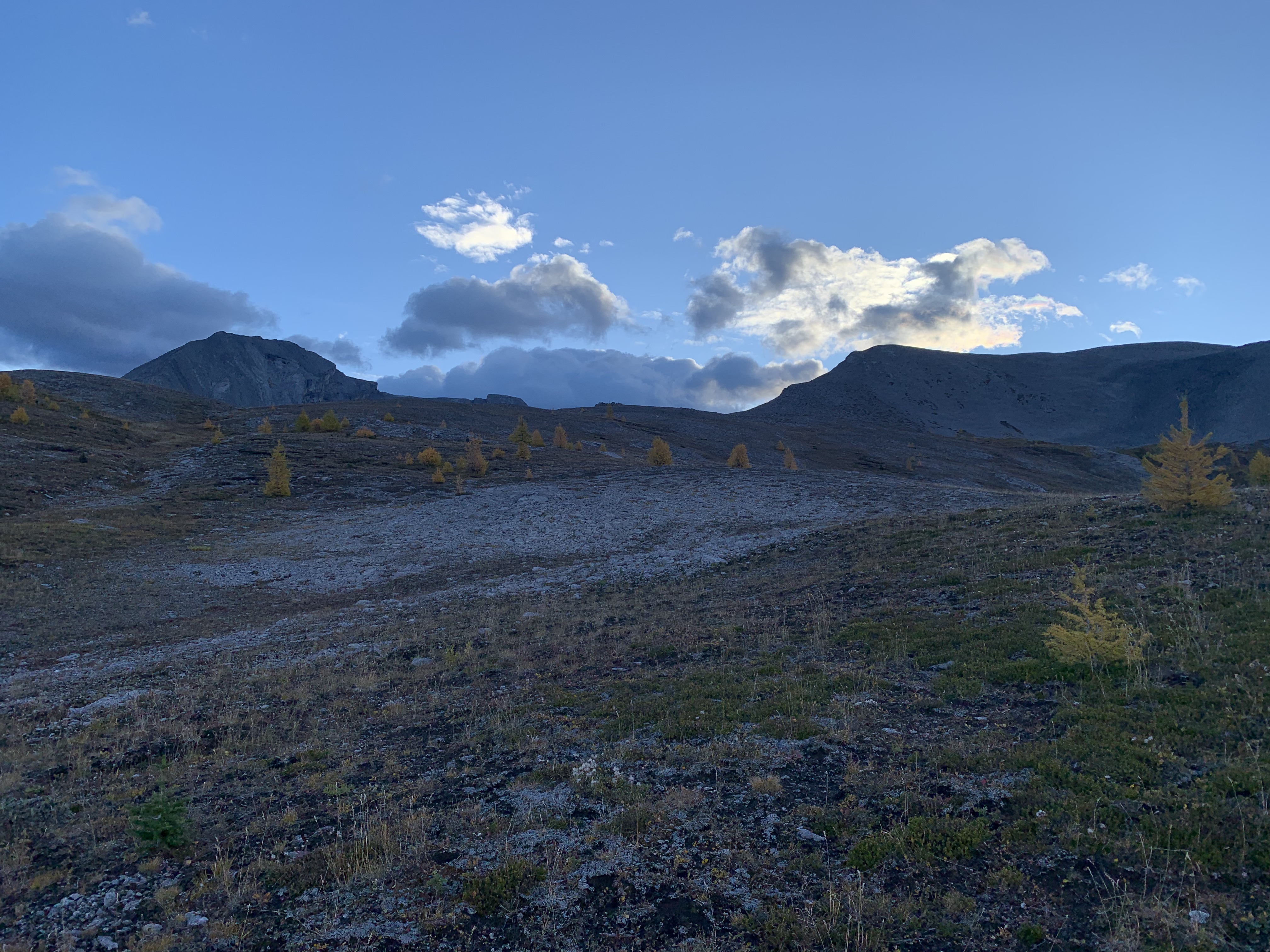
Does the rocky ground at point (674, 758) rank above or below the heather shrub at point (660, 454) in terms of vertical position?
below

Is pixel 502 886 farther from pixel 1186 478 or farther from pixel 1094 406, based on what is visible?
pixel 1094 406

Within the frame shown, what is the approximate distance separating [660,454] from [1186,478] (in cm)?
4904

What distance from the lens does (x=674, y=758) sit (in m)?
9.19

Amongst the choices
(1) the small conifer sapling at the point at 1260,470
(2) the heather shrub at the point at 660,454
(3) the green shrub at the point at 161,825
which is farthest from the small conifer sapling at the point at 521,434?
(3) the green shrub at the point at 161,825

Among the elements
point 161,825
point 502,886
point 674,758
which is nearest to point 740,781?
point 674,758

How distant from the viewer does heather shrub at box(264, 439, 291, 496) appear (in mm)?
47562

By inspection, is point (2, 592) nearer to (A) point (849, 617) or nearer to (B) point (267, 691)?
(B) point (267, 691)

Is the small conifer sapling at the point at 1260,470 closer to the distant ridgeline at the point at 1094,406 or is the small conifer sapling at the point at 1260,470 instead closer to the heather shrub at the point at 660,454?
the heather shrub at the point at 660,454

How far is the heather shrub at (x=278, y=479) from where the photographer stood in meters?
47.6

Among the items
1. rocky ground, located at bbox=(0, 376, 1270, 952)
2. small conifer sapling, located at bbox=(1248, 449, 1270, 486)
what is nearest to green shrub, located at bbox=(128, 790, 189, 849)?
rocky ground, located at bbox=(0, 376, 1270, 952)

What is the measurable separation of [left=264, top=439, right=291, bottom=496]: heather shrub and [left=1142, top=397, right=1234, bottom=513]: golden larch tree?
5193 cm

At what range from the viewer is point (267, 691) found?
1456 cm

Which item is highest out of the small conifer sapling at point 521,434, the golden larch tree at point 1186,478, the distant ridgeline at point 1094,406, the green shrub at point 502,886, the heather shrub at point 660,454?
the distant ridgeline at point 1094,406

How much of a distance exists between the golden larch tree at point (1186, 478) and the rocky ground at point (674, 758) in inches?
35.2
